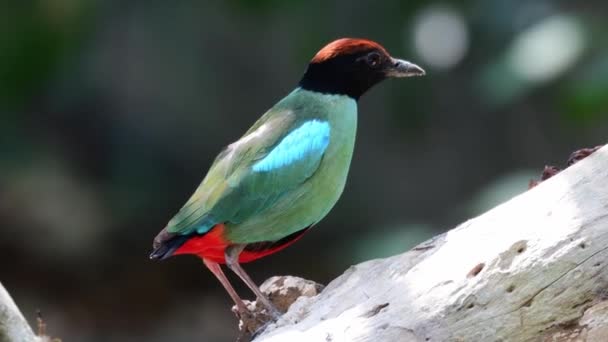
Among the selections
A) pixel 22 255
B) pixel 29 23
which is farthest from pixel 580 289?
pixel 22 255

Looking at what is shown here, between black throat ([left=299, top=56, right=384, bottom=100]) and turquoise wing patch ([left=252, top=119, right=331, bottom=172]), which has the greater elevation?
black throat ([left=299, top=56, right=384, bottom=100])

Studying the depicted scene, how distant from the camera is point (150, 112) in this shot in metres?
10.3

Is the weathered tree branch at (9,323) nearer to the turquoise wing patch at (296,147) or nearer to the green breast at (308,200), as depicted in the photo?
the green breast at (308,200)

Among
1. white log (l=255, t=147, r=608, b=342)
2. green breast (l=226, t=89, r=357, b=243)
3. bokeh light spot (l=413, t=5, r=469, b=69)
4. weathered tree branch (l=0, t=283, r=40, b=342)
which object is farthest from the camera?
bokeh light spot (l=413, t=5, r=469, b=69)

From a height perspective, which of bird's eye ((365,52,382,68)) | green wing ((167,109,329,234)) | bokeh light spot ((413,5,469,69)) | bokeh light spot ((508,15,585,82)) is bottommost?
bokeh light spot ((508,15,585,82))

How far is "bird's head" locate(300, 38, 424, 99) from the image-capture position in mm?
5324

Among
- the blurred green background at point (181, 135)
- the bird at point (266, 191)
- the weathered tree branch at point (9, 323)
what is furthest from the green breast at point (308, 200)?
the blurred green background at point (181, 135)

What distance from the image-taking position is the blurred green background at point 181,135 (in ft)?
30.4

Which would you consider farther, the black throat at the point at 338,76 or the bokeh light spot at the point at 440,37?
the bokeh light spot at the point at 440,37

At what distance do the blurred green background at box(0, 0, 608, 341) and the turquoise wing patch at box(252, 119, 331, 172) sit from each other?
414cm

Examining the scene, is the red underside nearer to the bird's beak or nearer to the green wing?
the green wing

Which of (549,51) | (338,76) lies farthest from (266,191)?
(549,51)

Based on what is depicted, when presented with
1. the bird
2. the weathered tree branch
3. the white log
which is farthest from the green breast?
the weathered tree branch

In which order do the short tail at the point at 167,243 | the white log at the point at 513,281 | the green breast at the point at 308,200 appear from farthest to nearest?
the green breast at the point at 308,200, the short tail at the point at 167,243, the white log at the point at 513,281
